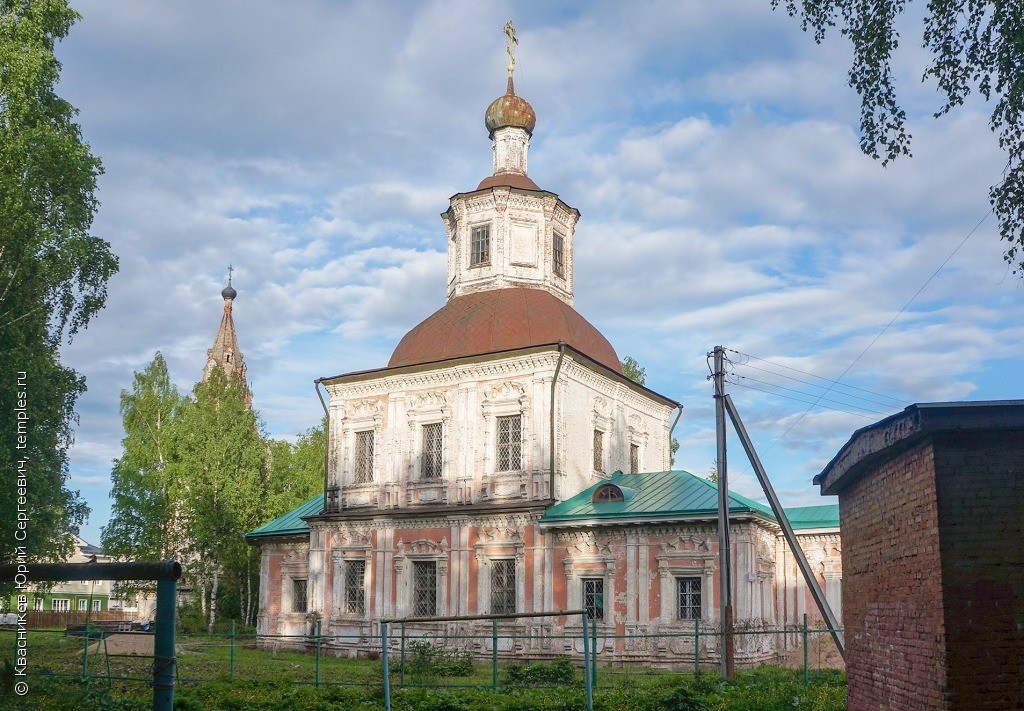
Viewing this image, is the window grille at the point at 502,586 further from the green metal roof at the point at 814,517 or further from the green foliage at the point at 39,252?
the green foliage at the point at 39,252

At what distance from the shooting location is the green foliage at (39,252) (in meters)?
17.3

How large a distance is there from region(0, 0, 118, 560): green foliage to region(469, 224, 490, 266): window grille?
11.2 metres

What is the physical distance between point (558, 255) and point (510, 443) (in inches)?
274

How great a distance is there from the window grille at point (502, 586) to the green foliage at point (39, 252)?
989 cm

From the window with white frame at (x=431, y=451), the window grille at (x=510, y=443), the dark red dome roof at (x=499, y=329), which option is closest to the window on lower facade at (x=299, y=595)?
the window with white frame at (x=431, y=451)

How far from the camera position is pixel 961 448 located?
693cm

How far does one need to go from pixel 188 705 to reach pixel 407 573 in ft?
38.8

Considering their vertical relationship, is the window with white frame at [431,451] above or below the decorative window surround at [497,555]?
above

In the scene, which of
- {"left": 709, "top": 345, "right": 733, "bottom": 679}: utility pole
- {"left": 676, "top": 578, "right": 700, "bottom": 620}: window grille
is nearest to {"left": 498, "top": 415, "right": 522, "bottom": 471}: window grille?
{"left": 676, "top": 578, "right": 700, "bottom": 620}: window grille

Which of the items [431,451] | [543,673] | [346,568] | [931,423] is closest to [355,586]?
[346,568]

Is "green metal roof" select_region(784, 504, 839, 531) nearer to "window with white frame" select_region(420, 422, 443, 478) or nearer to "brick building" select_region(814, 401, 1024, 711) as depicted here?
"window with white frame" select_region(420, 422, 443, 478)

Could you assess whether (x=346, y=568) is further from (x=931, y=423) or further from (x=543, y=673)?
(x=931, y=423)

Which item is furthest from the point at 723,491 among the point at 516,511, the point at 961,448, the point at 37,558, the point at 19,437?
the point at 37,558

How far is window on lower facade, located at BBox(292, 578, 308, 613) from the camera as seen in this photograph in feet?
90.7
